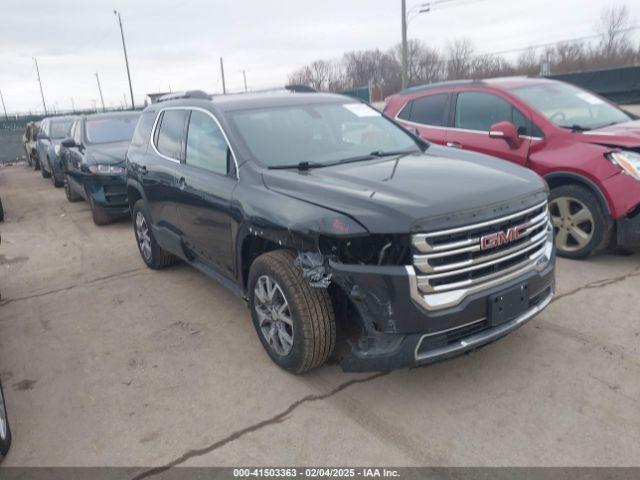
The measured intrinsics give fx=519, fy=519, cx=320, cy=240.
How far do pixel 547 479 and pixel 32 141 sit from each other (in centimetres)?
2041

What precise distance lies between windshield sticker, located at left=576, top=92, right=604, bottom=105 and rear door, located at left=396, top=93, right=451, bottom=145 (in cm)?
153

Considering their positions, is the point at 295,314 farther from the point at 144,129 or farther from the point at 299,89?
the point at 144,129

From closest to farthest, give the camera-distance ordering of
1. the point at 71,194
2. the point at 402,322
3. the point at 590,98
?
the point at 402,322
the point at 590,98
the point at 71,194

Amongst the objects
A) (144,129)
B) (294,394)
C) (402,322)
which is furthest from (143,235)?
(402,322)

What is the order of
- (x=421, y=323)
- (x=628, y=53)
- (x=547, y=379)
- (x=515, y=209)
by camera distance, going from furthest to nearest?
(x=628, y=53), (x=547, y=379), (x=515, y=209), (x=421, y=323)

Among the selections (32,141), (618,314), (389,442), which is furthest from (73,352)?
(32,141)

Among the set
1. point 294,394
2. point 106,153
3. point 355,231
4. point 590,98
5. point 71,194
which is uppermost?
point 590,98

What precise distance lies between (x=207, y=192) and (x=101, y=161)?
503 centimetres

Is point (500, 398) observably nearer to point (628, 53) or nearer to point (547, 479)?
point (547, 479)

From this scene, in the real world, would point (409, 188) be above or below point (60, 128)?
below

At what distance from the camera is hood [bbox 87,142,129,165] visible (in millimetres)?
8250

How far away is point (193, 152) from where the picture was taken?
4.40 meters

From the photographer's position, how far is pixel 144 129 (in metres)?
5.55

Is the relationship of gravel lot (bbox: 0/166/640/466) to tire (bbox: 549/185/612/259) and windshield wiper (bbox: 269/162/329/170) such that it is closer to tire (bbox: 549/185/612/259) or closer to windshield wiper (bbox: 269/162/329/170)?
tire (bbox: 549/185/612/259)
